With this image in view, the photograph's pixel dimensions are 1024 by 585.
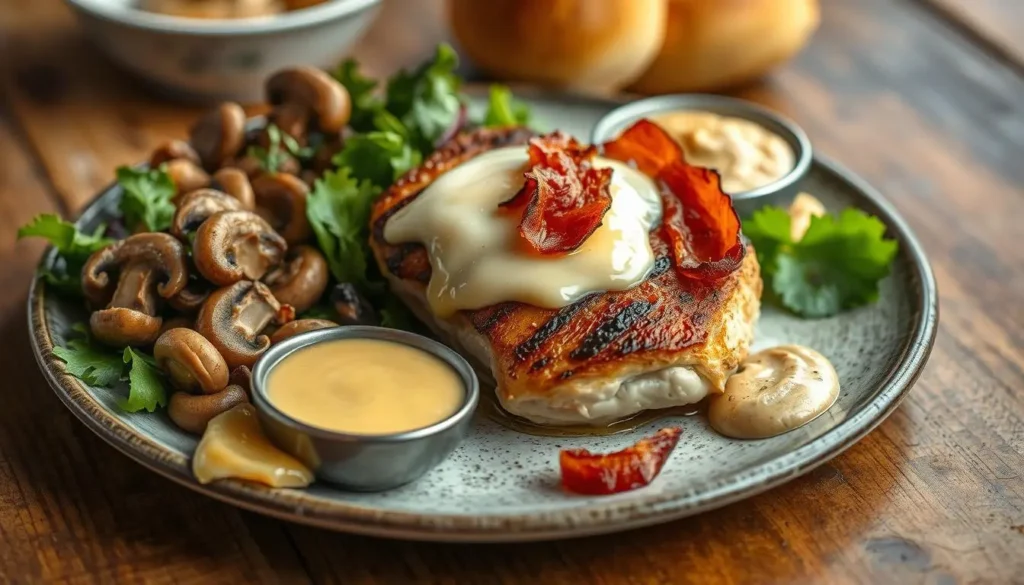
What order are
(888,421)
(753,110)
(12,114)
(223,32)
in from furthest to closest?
(12,114), (223,32), (753,110), (888,421)

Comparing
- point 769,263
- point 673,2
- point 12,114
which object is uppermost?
point 673,2

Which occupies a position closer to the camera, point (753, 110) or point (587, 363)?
point (587, 363)

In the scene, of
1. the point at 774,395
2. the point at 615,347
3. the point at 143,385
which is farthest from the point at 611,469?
the point at 143,385

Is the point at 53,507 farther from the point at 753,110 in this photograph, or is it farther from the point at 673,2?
the point at 673,2

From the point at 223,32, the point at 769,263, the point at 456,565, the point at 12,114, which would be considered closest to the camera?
the point at 456,565

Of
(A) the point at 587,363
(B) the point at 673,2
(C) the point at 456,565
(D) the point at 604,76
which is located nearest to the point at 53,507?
(C) the point at 456,565

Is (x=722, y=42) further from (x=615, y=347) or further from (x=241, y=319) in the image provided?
(x=241, y=319)

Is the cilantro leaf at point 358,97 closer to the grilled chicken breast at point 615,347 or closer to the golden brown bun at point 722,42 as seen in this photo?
the grilled chicken breast at point 615,347
